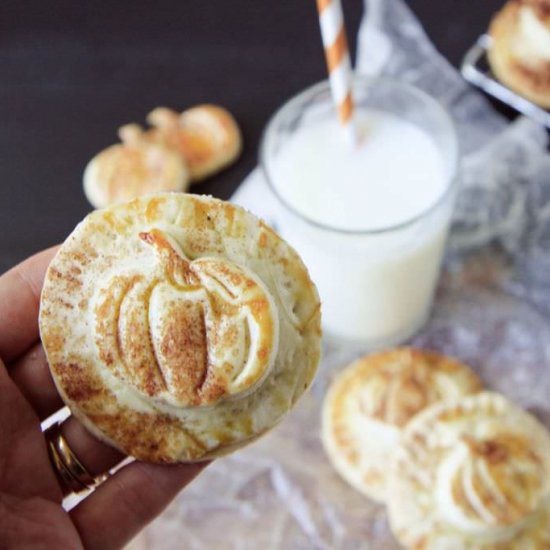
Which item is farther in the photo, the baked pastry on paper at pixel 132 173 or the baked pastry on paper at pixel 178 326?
the baked pastry on paper at pixel 132 173

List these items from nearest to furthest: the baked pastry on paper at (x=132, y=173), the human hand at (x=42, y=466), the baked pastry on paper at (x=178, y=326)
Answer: the baked pastry on paper at (x=178, y=326) < the human hand at (x=42, y=466) < the baked pastry on paper at (x=132, y=173)

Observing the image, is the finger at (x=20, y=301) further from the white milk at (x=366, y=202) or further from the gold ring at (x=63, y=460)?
the white milk at (x=366, y=202)

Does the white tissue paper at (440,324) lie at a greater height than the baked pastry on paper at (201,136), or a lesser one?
lesser

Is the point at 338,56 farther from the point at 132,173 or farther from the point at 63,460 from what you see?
the point at 63,460

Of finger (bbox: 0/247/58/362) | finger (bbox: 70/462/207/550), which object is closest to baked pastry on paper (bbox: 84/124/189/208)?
finger (bbox: 0/247/58/362)

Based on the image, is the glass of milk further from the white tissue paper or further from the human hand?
the human hand

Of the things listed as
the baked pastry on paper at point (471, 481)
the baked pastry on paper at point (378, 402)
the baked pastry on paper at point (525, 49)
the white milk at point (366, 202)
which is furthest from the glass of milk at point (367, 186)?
the baked pastry on paper at point (525, 49)
